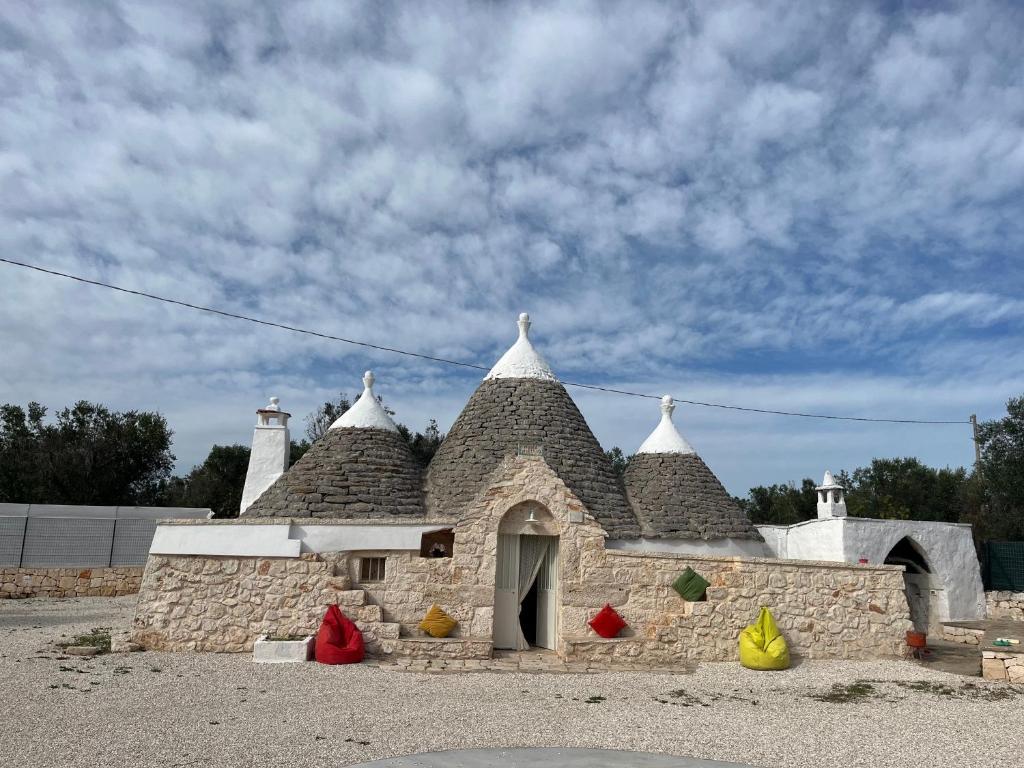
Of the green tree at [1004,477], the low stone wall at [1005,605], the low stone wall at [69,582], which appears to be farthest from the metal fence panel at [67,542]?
the green tree at [1004,477]

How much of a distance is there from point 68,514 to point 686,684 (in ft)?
60.4

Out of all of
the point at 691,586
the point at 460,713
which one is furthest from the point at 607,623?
the point at 460,713

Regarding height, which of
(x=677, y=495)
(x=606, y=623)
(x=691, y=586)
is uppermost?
(x=677, y=495)

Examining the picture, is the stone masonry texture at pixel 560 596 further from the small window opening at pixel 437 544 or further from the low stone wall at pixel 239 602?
the small window opening at pixel 437 544

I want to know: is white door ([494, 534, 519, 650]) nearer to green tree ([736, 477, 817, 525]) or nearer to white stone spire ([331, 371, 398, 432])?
white stone spire ([331, 371, 398, 432])

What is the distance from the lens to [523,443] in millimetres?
12578

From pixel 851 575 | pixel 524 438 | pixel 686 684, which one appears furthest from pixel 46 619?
pixel 851 575

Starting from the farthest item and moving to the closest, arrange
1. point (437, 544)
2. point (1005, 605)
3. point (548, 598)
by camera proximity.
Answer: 1. point (1005, 605)
2. point (437, 544)
3. point (548, 598)

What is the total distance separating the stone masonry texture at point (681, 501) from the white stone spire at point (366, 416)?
4935 mm

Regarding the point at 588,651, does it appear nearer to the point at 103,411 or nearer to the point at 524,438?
the point at 524,438

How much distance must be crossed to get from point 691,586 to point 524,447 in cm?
Answer: 348

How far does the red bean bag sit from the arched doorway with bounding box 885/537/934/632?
1237cm

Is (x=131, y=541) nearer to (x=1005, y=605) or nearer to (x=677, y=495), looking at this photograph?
(x=677, y=495)

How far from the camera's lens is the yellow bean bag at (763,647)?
9922mm
